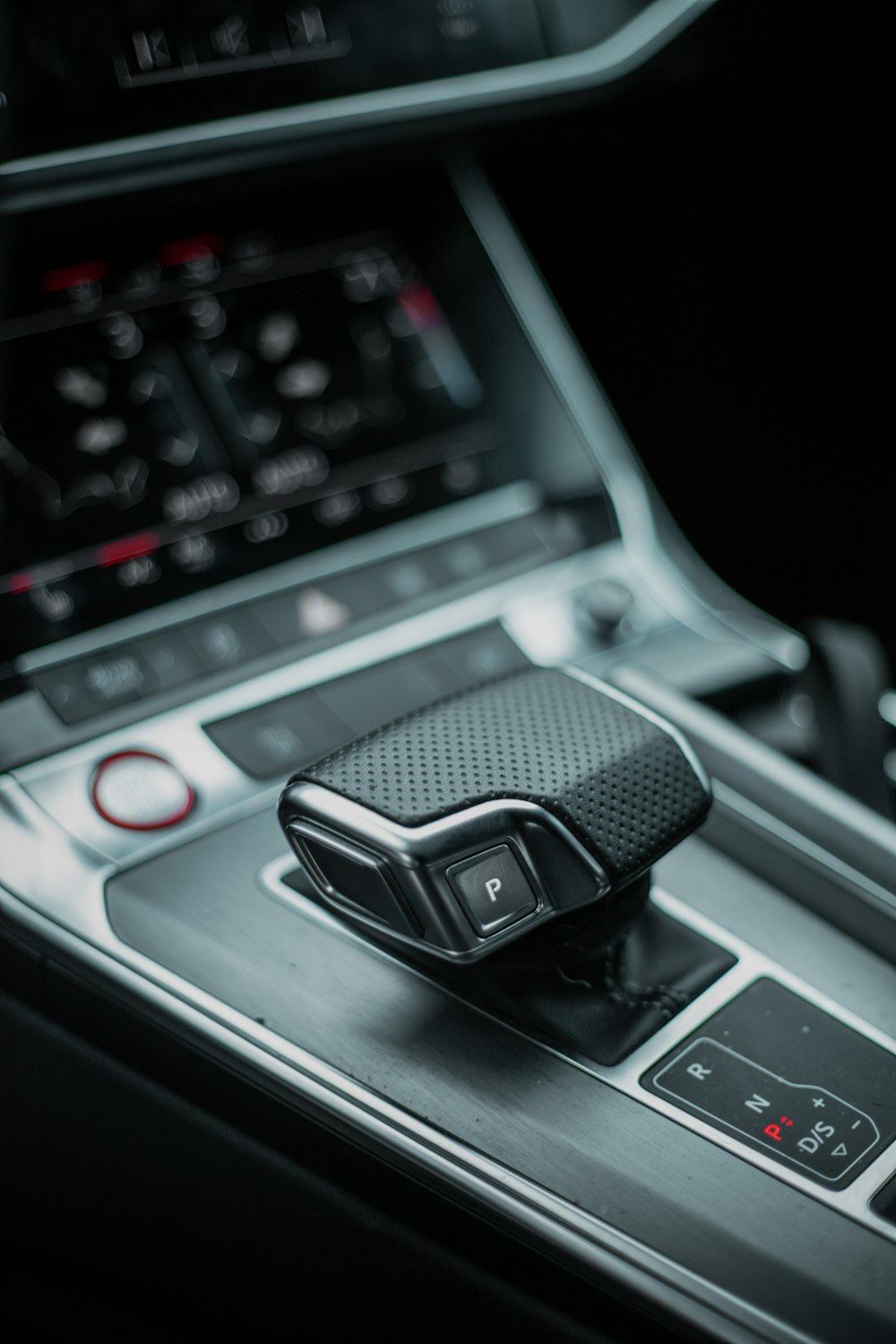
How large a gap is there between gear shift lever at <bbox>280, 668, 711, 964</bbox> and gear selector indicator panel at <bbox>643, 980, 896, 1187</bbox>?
9 cm

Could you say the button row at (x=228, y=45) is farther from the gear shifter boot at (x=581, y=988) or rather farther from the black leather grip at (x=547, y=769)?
the gear shifter boot at (x=581, y=988)

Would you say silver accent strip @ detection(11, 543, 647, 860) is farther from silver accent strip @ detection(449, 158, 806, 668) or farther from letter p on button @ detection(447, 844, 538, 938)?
letter p on button @ detection(447, 844, 538, 938)

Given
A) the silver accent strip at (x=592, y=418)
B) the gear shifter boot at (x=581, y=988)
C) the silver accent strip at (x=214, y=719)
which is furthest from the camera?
the silver accent strip at (x=592, y=418)

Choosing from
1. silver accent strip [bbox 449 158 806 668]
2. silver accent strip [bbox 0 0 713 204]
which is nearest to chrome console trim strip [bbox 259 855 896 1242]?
silver accent strip [bbox 449 158 806 668]

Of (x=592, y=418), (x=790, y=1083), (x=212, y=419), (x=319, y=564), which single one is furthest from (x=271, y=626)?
(x=790, y=1083)

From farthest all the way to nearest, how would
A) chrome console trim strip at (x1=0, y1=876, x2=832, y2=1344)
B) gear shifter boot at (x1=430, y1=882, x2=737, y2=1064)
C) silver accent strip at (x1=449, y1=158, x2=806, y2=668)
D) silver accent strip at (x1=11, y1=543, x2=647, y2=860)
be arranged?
silver accent strip at (x1=449, y1=158, x2=806, y2=668) → silver accent strip at (x1=11, y1=543, x2=647, y2=860) → gear shifter boot at (x1=430, y1=882, x2=737, y2=1064) → chrome console trim strip at (x1=0, y1=876, x2=832, y2=1344)

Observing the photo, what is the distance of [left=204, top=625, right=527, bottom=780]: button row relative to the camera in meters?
0.80

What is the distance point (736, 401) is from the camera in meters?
1.13

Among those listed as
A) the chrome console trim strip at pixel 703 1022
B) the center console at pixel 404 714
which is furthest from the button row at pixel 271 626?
the chrome console trim strip at pixel 703 1022

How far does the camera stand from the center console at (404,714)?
0.56m

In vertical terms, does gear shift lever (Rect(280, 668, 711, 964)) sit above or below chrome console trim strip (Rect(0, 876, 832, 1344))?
above

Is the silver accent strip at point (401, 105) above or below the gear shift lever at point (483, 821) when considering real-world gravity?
above

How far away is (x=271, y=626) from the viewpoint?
34.8 inches

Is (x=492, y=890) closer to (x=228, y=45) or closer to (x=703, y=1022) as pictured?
(x=703, y=1022)
